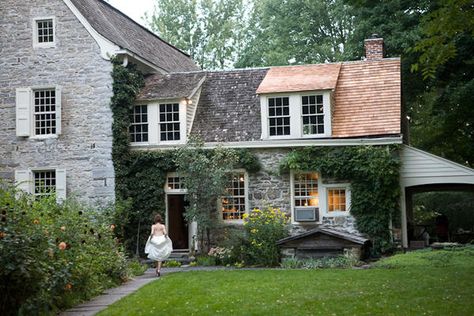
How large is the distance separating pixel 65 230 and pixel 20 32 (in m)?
12.1

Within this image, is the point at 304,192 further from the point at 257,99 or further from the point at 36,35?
the point at 36,35

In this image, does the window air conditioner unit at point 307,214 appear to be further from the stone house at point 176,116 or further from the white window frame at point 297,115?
the white window frame at point 297,115

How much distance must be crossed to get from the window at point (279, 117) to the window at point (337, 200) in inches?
97.2

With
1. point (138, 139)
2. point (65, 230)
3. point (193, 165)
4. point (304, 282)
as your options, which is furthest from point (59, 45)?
point (304, 282)

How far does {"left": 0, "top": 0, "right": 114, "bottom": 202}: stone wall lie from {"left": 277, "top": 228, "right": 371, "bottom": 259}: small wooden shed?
257 inches

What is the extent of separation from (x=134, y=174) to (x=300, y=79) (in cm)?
643

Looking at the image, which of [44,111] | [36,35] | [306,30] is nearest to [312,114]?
[44,111]

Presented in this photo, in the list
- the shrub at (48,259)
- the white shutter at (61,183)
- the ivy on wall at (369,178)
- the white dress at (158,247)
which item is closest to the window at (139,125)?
the white shutter at (61,183)

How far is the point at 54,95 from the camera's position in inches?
893

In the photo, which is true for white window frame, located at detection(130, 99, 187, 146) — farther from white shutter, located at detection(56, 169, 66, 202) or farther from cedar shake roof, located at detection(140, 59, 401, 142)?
white shutter, located at detection(56, 169, 66, 202)

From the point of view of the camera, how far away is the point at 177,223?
23.5m

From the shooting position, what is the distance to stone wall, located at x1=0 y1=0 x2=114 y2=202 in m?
21.9

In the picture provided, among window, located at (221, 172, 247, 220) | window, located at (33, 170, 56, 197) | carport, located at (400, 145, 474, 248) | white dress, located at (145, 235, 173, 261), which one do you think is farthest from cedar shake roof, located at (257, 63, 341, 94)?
window, located at (33, 170, 56, 197)

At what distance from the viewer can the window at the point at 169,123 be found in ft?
73.5
